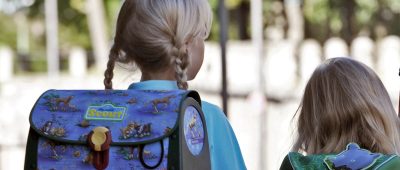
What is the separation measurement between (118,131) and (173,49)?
0.25 m

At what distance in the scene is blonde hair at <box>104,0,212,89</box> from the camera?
7.02ft

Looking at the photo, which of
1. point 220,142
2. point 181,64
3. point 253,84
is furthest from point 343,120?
point 253,84

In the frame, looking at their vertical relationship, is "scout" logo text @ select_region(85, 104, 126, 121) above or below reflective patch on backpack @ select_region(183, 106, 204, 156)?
above

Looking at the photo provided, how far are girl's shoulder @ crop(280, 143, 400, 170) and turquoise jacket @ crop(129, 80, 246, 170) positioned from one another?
0.56ft

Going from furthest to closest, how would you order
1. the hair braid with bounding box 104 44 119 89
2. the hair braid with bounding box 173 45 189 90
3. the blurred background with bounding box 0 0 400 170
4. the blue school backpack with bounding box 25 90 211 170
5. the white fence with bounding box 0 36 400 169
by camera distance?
1. the white fence with bounding box 0 36 400 169
2. the blurred background with bounding box 0 0 400 170
3. the hair braid with bounding box 104 44 119 89
4. the hair braid with bounding box 173 45 189 90
5. the blue school backpack with bounding box 25 90 211 170

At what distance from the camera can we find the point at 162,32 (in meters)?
2.15

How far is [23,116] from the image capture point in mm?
→ 16656

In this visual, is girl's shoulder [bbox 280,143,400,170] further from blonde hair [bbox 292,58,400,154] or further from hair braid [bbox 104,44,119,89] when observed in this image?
hair braid [bbox 104,44,119,89]

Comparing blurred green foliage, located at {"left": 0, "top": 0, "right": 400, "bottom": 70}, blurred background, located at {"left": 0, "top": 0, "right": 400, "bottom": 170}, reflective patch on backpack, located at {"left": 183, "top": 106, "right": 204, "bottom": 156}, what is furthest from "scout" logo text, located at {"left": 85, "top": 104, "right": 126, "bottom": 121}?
blurred green foliage, located at {"left": 0, "top": 0, "right": 400, "bottom": 70}

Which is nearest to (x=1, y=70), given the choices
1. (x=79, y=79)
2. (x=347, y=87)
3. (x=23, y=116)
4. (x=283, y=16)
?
(x=79, y=79)

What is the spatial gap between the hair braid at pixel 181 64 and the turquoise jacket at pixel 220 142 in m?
0.08

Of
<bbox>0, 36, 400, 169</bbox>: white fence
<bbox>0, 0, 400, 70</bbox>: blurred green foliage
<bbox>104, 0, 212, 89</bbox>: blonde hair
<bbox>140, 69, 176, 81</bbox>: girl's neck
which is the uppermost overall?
<bbox>0, 0, 400, 70</bbox>: blurred green foliage

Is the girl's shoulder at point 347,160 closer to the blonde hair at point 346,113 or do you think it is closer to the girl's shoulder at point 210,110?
the blonde hair at point 346,113

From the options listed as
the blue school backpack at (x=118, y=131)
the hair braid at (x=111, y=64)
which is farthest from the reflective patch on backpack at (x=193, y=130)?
the hair braid at (x=111, y=64)
